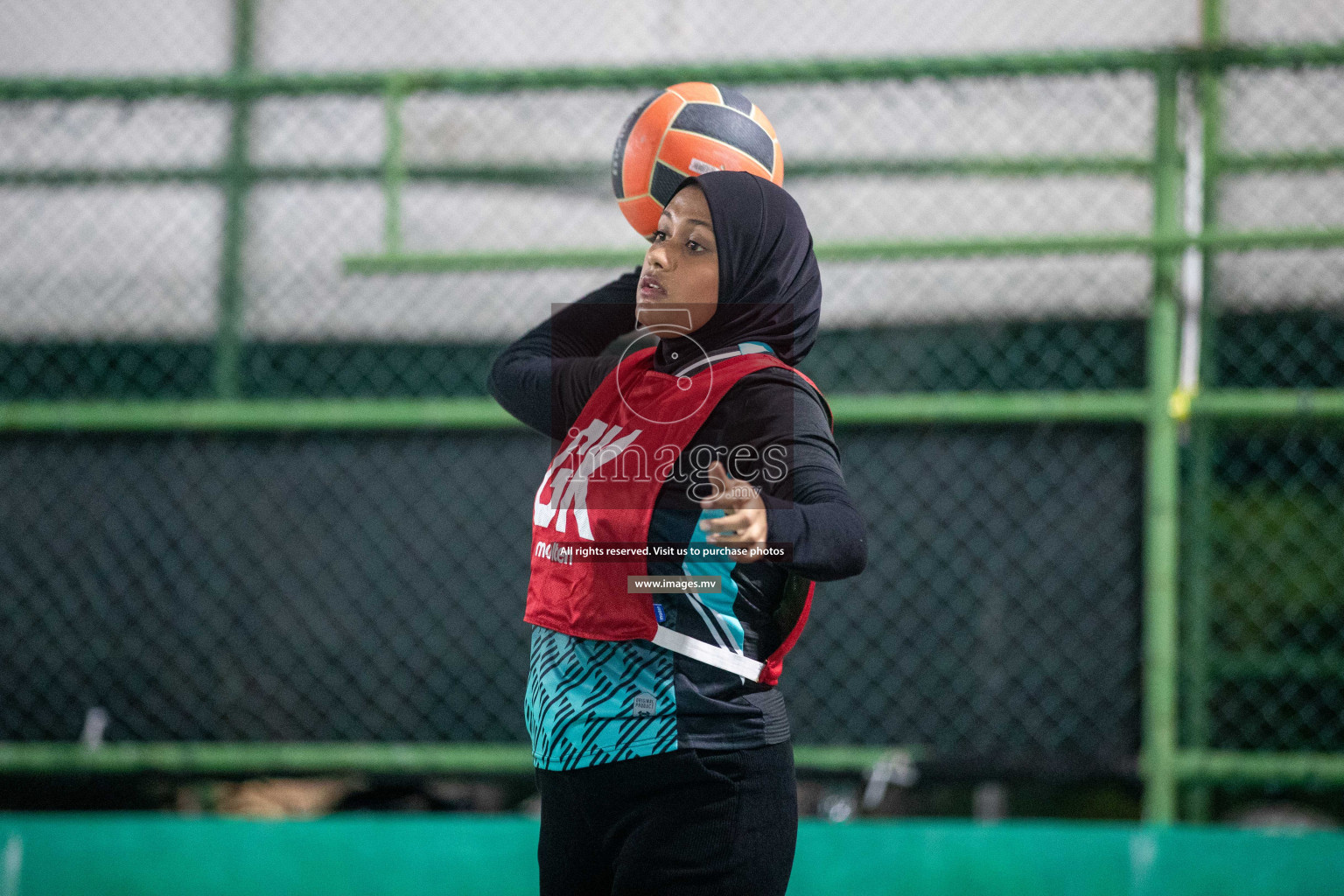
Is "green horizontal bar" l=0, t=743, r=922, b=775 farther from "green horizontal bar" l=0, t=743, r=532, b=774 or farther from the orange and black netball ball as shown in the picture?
the orange and black netball ball

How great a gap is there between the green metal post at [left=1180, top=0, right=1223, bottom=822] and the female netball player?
2.68 meters

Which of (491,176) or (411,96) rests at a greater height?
(411,96)

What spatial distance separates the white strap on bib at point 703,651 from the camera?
1.34 meters

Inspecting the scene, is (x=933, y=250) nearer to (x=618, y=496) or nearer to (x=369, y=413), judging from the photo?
(x=369, y=413)

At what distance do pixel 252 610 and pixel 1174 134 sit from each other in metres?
3.77

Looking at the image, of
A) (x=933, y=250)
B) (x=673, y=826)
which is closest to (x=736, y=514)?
(x=673, y=826)

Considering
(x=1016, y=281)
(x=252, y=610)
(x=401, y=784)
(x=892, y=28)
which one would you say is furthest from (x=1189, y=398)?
(x=252, y=610)

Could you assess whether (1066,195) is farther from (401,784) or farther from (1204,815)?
(401,784)

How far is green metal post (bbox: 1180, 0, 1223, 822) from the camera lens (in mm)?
3518

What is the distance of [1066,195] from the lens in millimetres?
3885

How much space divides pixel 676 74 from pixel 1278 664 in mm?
2974

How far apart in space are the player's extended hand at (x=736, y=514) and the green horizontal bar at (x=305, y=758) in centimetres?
262

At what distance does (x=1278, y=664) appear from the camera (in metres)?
3.51

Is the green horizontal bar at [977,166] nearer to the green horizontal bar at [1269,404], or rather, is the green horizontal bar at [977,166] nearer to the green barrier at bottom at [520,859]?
the green horizontal bar at [1269,404]
